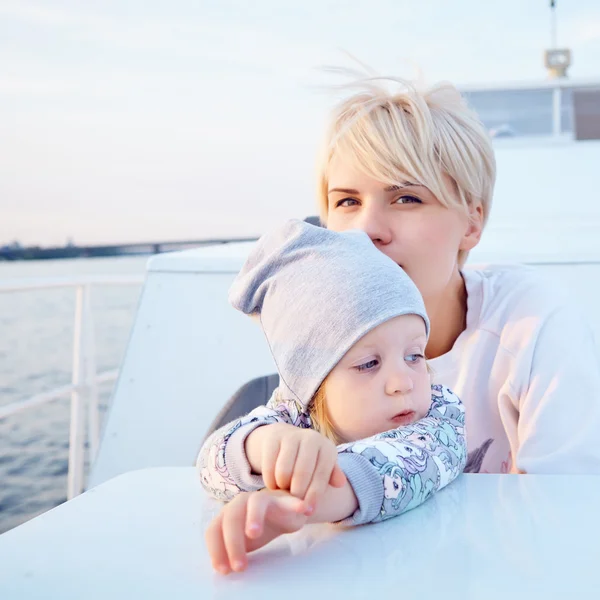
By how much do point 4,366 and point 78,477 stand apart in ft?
34.1

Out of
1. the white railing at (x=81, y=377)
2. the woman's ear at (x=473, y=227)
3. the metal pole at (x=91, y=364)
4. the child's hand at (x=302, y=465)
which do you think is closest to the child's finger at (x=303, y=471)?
the child's hand at (x=302, y=465)

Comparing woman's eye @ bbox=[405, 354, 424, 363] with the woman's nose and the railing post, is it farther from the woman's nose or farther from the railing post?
the railing post

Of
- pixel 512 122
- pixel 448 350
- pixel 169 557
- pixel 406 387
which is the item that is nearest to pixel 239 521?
pixel 169 557

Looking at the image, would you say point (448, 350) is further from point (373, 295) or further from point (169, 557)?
point (169, 557)

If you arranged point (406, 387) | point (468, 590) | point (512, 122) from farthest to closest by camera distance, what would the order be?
point (512, 122), point (406, 387), point (468, 590)

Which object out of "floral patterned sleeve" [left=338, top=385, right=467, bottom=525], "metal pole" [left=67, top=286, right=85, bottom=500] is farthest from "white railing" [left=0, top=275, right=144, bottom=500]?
"floral patterned sleeve" [left=338, top=385, right=467, bottom=525]

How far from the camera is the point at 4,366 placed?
12422mm

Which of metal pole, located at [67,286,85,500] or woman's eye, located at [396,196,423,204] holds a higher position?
woman's eye, located at [396,196,423,204]

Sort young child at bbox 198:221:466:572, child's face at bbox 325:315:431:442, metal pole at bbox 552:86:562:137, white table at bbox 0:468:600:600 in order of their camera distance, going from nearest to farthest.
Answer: white table at bbox 0:468:600:600, young child at bbox 198:221:466:572, child's face at bbox 325:315:431:442, metal pole at bbox 552:86:562:137

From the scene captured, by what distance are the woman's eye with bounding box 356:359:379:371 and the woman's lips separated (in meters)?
0.06

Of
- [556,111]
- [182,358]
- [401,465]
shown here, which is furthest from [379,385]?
[556,111]

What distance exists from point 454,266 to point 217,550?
936mm

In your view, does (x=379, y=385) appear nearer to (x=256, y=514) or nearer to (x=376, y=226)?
(x=256, y=514)

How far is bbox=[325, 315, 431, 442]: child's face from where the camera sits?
830 mm
